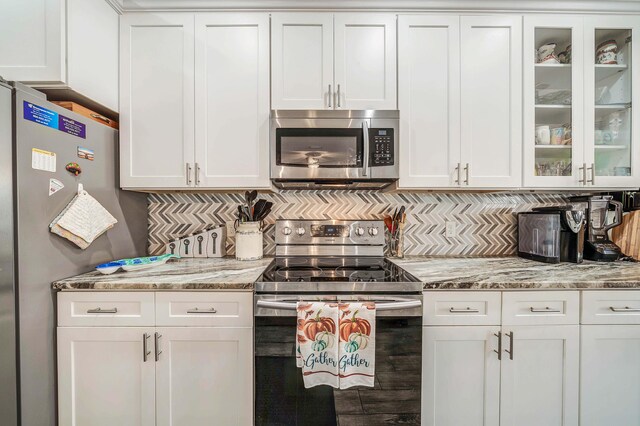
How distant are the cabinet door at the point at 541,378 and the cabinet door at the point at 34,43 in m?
2.44

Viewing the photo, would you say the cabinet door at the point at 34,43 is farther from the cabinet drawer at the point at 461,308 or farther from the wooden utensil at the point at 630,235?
the wooden utensil at the point at 630,235

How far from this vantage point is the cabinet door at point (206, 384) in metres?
1.33

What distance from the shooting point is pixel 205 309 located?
1341 mm

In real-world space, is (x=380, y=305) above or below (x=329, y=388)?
above

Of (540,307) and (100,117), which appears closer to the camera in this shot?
(540,307)

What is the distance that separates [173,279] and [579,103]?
2465 mm

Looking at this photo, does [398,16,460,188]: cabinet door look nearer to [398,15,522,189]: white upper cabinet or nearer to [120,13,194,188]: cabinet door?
[398,15,522,189]: white upper cabinet

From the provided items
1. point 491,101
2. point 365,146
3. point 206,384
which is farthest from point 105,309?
point 491,101

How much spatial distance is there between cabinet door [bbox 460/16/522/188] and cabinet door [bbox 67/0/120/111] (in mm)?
1995

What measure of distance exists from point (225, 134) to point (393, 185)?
1.06 meters

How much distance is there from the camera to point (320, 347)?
4.13 ft

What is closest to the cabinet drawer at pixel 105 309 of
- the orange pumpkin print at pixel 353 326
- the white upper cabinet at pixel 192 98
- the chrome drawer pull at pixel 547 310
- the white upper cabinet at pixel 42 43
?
the white upper cabinet at pixel 192 98

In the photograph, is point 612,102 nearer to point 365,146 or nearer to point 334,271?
point 365,146

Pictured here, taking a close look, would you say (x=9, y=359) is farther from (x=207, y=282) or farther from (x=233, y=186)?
(x=233, y=186)
